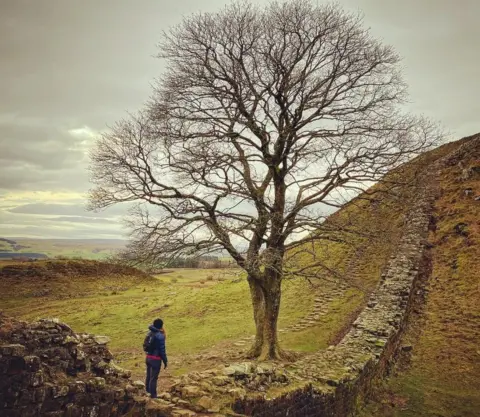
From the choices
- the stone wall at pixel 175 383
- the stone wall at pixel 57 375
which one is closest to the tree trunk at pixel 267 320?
the stone wall at pixel 175 383

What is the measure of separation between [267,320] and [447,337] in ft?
24.9

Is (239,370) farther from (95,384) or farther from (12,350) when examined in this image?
(12,350)

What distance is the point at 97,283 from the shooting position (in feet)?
112

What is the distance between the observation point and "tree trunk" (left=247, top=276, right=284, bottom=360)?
1243 cm

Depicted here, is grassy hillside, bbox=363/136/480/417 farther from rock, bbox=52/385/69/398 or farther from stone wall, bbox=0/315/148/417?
rock, bbox=52/385/69/398

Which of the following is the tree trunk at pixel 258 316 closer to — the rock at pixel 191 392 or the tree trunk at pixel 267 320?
the tree trunk at pixel 267 320

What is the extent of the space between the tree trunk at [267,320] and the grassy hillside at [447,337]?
3.58 m

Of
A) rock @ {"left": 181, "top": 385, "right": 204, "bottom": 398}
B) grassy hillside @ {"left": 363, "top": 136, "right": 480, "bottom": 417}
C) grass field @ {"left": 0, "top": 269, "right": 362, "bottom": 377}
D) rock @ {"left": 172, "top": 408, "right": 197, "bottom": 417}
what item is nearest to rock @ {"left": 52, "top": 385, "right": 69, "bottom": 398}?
rock @ {"left": 172, "top": 408, "right": 197, "bottom": 417}

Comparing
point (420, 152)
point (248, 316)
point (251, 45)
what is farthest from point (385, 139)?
point (248, 316)

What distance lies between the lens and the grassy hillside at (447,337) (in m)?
10.6

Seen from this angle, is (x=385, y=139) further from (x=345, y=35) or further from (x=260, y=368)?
(x=260, y=368)

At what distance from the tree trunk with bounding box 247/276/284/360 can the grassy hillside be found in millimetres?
3576

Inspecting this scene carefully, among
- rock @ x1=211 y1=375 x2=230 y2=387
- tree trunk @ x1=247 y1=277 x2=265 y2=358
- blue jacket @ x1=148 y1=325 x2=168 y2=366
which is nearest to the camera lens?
rock @ x1=211 y1=375 x2=230 y2=387

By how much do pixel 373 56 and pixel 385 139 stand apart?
10.4 ft
